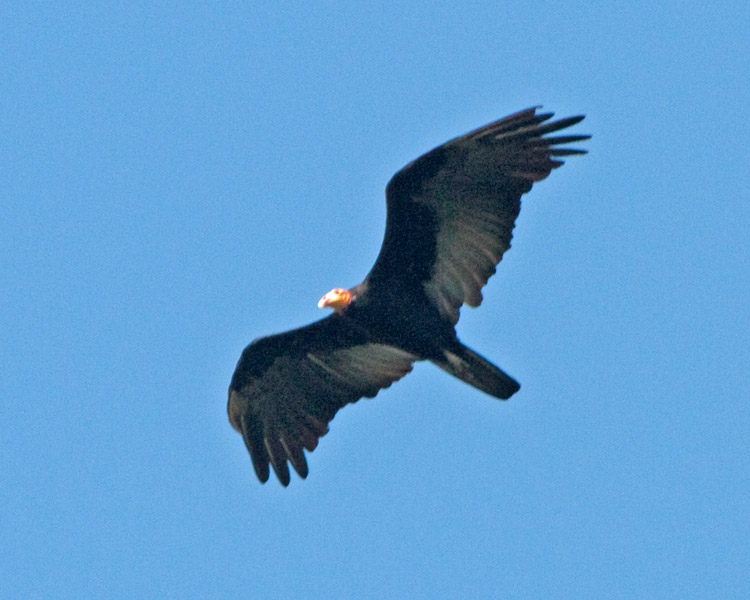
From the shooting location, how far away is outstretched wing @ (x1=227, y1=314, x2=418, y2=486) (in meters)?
17.0

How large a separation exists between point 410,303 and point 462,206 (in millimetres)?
1188

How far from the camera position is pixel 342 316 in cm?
1625

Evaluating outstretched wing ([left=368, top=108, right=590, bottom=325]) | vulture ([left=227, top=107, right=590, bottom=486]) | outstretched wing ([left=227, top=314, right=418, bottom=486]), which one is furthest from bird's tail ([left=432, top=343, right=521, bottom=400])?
outstretched wing ([left=227, top=314, right=418, bottom=486])

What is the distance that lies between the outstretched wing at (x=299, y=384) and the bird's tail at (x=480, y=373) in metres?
0.90

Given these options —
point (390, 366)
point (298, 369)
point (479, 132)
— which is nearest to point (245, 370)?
point (298, 369)

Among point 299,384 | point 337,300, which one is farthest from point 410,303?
point 299,384

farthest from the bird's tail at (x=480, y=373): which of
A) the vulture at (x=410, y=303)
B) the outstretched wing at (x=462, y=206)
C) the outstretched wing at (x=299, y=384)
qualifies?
the outstretched wing at (x=299, y=384)

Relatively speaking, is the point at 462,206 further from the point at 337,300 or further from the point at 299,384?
the point at 299,384

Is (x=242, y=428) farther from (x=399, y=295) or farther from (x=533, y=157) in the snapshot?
(x=533, y=157)

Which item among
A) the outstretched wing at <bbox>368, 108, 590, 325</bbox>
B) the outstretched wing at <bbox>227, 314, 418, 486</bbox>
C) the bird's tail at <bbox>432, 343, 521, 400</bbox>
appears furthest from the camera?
the outstretched wing at <bbox>227, 314, 418, 486</bbox>

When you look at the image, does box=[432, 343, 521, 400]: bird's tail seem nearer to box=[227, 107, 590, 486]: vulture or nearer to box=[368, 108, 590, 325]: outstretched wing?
box=[227, 107, 590, 486]: vulture

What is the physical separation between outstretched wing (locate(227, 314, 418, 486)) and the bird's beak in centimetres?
75

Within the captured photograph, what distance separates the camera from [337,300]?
16094mm

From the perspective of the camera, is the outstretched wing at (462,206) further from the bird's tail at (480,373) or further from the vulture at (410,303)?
the bird's tail at (480,373)
